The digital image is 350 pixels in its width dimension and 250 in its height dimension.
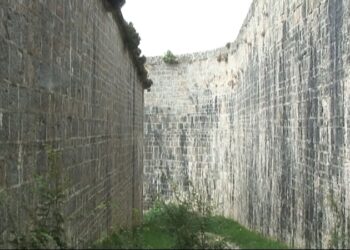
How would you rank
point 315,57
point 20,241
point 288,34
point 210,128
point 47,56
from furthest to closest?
point 210,128 < point 288,34 < point 315,57 < point 47,56 < point 20,241

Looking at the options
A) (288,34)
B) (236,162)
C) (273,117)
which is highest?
(288,34)

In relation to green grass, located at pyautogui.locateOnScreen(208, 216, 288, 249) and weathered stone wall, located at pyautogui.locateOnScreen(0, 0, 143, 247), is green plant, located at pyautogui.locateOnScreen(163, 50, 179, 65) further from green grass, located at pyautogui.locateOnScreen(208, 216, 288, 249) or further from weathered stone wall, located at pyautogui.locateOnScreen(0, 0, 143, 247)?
weathered stone wall, located at pyautogui.locateOnScreen(0, 0, 143, 247)

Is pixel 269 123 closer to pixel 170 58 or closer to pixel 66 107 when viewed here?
pixel 66 107

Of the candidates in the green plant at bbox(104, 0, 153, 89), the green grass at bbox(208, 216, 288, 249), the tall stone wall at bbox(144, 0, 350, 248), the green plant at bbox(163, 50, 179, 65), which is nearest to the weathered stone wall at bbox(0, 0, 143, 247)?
the green plant at bbox(104, 0, 153, 89)

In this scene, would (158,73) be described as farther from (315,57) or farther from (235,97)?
(315,57)

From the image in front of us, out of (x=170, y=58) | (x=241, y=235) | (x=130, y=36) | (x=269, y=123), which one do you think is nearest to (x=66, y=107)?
(x=269, y=123)

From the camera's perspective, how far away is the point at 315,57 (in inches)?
330

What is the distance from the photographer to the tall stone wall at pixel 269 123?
7.47 meters

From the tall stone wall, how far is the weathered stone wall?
1151mm

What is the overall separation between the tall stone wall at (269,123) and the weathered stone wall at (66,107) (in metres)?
1.15

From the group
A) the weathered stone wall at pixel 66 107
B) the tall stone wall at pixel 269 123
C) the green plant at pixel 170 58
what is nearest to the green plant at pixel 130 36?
the weathered stone wall at pixel 66 107

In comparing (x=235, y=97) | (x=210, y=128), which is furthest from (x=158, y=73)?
(x=235, y=97)

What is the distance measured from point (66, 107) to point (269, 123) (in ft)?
19.5

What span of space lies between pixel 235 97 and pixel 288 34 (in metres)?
7.48
